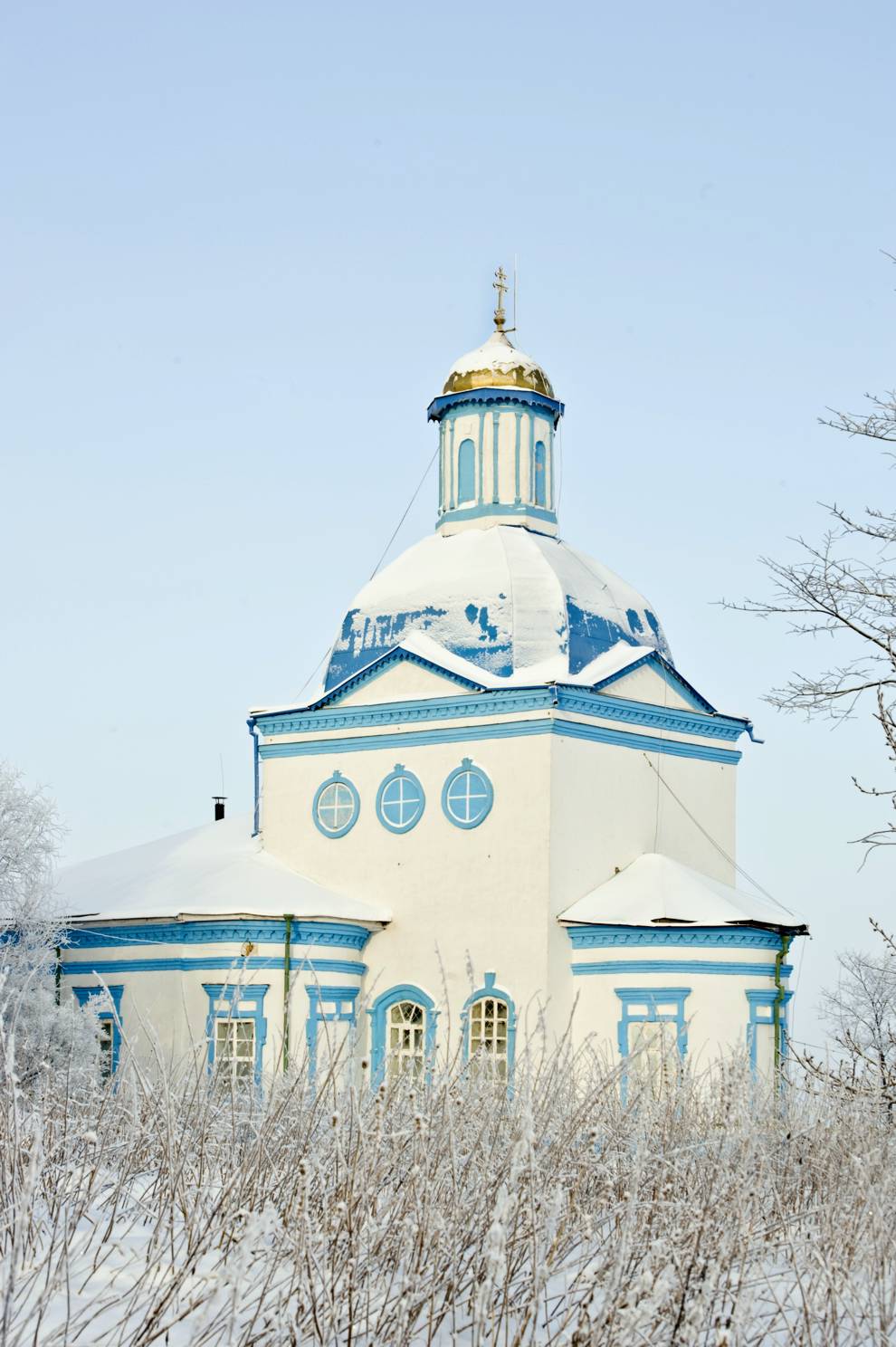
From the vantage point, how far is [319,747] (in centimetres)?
2364

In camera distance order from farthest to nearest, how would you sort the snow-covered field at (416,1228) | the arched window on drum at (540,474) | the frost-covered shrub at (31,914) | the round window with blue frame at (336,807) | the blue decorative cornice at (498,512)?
the arched window on drum at (540,474) < the blue decorative cornice at (498,512) < the round window with blue frame at (336,807) < the frost-covered shrub at (31,914) < the snow-covered field at (416,1228)

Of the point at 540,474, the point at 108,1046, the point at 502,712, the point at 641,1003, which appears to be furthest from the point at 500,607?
the point at 108,1046

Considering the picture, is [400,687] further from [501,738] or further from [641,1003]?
[641,1003]

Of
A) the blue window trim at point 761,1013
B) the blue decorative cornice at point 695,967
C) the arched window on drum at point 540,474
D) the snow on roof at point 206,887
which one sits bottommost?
the blue window trim at point 761,1013

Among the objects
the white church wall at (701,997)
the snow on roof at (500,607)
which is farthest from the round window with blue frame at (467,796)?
the white church wall at (701,997)

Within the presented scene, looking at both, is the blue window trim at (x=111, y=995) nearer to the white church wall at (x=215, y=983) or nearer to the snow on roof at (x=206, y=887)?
the white church wall at (x=215, y=983)

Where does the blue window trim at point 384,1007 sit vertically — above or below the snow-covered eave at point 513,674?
below

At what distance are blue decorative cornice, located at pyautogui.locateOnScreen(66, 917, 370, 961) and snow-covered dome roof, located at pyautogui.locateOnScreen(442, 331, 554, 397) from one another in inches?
344

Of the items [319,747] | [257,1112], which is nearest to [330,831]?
[319,747]

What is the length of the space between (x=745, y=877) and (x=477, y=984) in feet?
16.8

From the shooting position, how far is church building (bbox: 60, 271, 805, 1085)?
814 inches

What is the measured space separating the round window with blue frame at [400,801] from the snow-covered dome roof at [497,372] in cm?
660

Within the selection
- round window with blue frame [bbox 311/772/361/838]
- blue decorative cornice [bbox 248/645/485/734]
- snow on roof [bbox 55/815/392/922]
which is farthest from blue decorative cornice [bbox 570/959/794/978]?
round window with blue frame [bbox 311/772/361/838]

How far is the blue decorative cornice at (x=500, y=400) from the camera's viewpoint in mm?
25703
